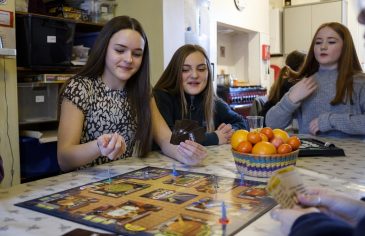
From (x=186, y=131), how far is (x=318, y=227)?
76 cm

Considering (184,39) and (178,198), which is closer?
(178,198)

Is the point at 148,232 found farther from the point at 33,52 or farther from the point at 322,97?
the point at 33,52

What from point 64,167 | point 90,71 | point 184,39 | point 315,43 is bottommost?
point 64,167

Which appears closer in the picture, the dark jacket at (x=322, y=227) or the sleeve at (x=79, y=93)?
the dark jacket at (x=322, y=227)

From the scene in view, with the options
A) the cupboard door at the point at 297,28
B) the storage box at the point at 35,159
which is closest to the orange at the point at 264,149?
the storage box at the point at 35,159

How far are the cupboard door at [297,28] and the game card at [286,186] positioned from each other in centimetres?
519

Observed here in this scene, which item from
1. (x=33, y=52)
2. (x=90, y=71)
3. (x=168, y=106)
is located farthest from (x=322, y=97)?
(x=33, y=52)

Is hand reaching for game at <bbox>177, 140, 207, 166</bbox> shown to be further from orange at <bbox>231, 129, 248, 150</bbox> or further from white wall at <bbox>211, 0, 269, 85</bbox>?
white wall at <bbox>211, 0, 269, 85</bbox>

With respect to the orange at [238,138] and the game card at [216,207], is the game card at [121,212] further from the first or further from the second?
the orange at [238,138]

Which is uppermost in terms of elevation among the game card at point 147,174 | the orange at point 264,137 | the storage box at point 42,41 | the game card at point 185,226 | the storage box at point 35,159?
the storage box at point 42,41

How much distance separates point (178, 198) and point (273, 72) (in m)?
5.24

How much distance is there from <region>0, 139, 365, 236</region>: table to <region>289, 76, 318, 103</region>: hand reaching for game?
1.02 feet

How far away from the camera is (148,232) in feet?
2.29

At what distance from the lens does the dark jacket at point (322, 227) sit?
520 millimetres
